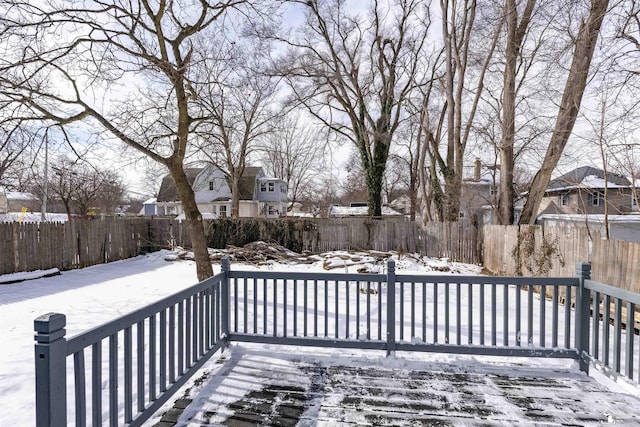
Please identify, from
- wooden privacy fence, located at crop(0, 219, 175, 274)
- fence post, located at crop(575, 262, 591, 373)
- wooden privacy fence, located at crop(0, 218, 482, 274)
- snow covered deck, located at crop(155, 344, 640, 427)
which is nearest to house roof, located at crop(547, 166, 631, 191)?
Result: wooden privacy fence, located at crop(0, 218, 482, 274)

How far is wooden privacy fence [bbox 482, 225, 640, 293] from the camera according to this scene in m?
4.82

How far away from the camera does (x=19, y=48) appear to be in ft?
18.0

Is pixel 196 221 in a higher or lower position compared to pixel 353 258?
higher

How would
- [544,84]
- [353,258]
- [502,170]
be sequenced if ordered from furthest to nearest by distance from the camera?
1. [353,258]
2. [502,170]
3. [544,84]

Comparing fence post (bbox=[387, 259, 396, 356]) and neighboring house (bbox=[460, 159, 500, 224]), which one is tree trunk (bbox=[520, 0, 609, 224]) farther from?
fence post (bbox=[387, 259, 396, 356])

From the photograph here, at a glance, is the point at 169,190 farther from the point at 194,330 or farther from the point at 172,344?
the point at 172,344

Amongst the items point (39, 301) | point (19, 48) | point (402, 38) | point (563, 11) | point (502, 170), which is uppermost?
point (402, 38)

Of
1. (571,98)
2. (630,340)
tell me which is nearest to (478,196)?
(571,98)

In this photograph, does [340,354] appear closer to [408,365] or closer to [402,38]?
[408,365]

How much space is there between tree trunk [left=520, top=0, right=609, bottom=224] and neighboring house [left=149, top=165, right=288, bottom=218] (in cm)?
2227

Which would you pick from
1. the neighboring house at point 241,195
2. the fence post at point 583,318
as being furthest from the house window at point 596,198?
the neighboring house at point 241,195

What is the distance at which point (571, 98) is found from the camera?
7242mm

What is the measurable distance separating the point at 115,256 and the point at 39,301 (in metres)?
5.38

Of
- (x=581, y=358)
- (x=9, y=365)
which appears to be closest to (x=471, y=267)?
(x=581, y=358)
